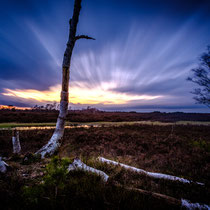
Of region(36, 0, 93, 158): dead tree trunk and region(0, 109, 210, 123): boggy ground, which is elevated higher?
region(36, 0, 93, 158): dead tree trunk

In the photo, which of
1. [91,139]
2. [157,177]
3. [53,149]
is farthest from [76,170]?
[91,139]

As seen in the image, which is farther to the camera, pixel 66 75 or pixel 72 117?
pixel 72 117

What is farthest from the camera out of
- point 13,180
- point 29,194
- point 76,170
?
point 76,170

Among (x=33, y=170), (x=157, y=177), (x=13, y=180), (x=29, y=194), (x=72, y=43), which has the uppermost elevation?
(x=72, y=43)

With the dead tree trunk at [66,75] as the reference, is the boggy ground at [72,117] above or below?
below

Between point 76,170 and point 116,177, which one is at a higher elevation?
point 76,170

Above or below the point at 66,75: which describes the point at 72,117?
below

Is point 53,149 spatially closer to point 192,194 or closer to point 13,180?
A: point 13,180

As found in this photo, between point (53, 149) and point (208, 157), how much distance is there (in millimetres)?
8317

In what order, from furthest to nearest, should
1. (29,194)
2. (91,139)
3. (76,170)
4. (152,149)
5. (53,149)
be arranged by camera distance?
(91,139) < (152,149) < (53,149) < (76,170) < (29,194)

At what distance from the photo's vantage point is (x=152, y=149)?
8570 mm

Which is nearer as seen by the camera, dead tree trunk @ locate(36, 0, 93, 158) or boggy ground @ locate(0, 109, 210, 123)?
dead tree trunk @ locate(36, 0, 93, 158)

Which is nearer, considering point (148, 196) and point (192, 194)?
point (148, 196)

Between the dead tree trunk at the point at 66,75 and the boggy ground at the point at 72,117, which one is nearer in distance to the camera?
the dead tree trunk at the point at 66,75
